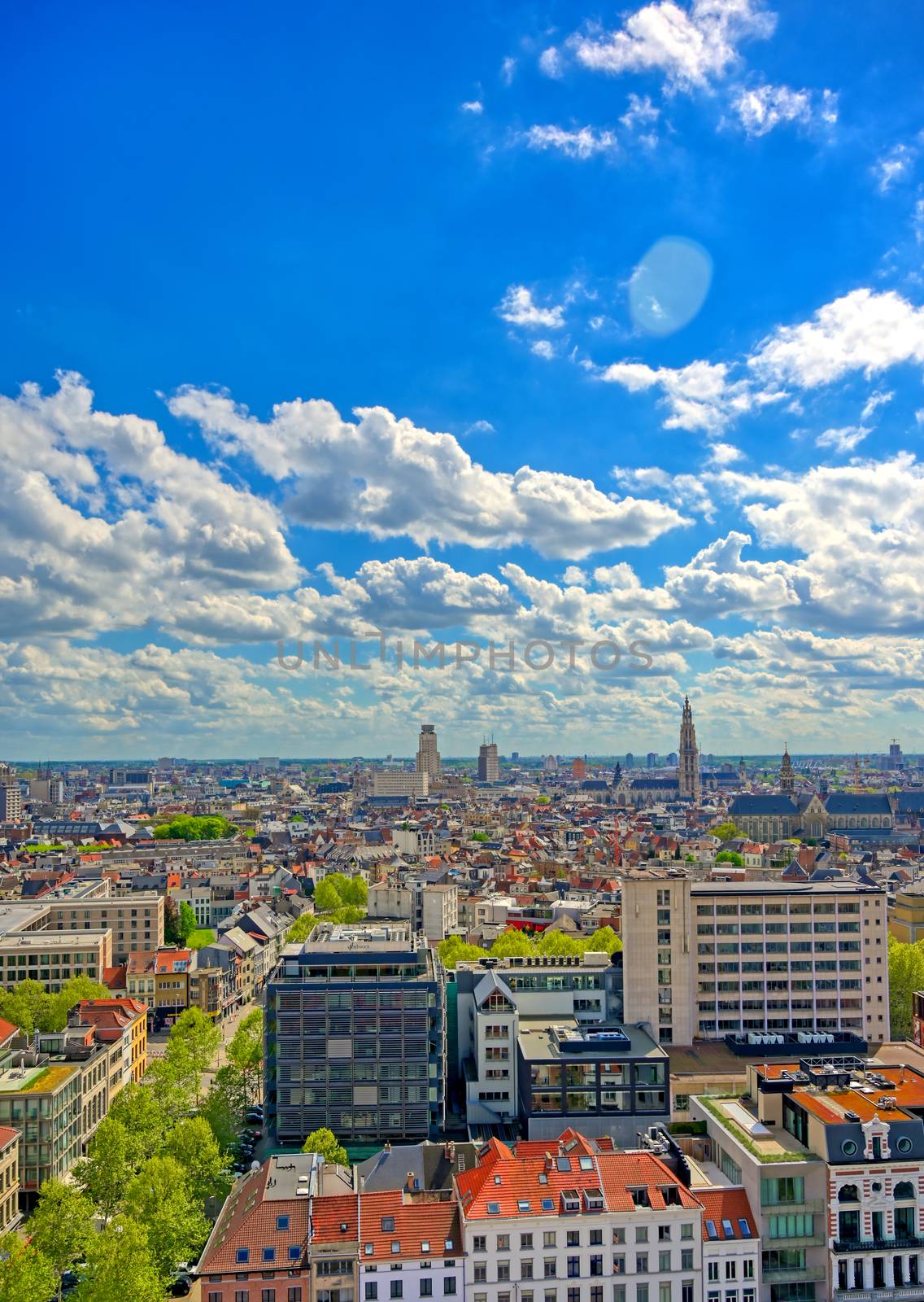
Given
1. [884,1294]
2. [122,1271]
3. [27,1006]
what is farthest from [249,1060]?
[884,1294]

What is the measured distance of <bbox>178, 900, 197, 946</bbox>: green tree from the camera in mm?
145750

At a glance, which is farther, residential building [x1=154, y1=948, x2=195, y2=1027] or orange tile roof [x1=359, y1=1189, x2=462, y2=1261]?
residential building [x1=154, y1=948, x2=195, y2=1027]

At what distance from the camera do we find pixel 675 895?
8294 cm

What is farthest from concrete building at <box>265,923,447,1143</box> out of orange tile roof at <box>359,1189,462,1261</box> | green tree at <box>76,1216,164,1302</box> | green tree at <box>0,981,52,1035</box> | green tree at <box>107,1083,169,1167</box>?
green tree at <box>0,981,52,1035</box>

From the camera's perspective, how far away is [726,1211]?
4975 centimetres

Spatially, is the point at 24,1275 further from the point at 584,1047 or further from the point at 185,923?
the point at 185,923

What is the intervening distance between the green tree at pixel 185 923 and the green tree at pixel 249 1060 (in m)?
60.6

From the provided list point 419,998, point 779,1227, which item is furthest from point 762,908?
point 779,1227

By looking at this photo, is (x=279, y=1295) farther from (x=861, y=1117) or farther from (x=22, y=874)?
(x=22, y=874)

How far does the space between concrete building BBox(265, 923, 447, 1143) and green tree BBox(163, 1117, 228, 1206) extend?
26.3ft

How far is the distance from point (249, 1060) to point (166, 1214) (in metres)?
29.9

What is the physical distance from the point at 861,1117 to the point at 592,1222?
14.2m

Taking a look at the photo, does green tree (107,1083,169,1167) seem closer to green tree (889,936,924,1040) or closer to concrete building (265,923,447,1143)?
concrete building (265,923,447,1143)

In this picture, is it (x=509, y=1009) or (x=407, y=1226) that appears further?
(x=509, y=1009)
